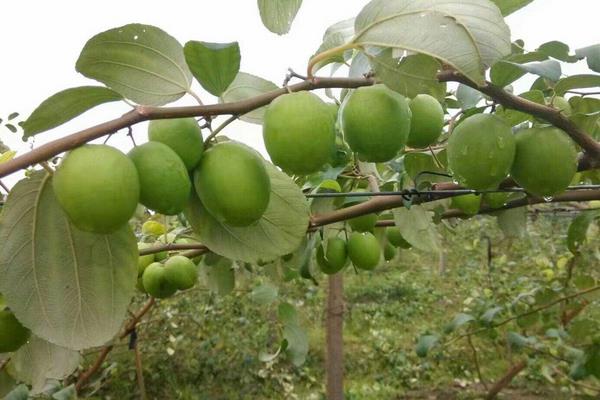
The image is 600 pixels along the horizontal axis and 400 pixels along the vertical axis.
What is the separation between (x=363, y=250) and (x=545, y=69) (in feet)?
2.55

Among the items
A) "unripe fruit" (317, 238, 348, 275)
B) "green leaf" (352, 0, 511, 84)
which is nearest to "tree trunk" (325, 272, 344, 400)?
"unripe fruit" (317, 238, 348, 275)

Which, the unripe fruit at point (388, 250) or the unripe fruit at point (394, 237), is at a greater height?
the unripe fruit at point (394, 237)

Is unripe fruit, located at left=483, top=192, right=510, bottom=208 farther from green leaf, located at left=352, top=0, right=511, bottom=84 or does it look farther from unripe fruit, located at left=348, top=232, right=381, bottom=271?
green leaf, located at left=352, top=0, right=511, bottom=84

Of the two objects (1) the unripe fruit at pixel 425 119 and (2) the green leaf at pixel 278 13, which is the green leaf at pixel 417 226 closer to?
(1) the unripe fruit at pixel 425 119

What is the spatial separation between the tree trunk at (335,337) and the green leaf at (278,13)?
224 cm

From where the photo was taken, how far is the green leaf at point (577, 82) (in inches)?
33.0

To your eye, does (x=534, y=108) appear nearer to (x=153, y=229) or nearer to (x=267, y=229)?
(x=267, y=229)

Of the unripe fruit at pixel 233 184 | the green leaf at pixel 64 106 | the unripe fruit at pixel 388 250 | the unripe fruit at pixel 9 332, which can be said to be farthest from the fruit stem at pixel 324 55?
the unripe fruit at pixel 388 250

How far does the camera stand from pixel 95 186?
52cm

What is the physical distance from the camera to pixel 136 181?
21.9 inches

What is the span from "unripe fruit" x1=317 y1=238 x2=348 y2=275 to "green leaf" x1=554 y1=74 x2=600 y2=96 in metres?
0.70

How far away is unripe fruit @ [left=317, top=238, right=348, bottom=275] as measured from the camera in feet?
4.65

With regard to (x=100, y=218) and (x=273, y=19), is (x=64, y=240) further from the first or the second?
(x=273, y=19)

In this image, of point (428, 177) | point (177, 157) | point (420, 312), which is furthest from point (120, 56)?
point (420, 312)
